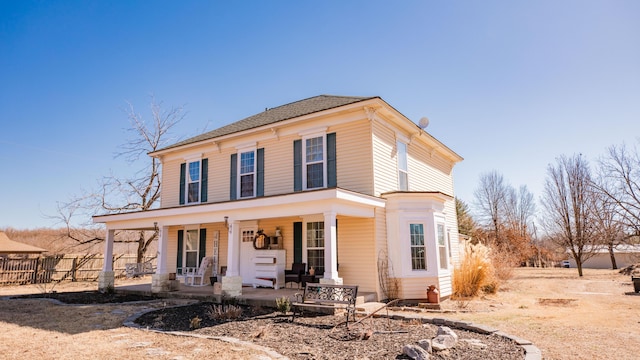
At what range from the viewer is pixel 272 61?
Result: 11547 mm

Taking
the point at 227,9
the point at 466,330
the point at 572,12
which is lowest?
the point at 466,330

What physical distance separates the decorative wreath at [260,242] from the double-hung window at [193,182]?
379 centimetres

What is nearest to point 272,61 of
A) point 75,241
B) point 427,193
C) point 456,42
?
point 456,42

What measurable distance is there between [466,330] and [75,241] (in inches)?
984

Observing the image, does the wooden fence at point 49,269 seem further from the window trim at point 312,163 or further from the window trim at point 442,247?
the window trim at point 442,247

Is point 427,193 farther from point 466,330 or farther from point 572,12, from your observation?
point 572,12

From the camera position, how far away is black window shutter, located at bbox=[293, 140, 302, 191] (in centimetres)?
1197

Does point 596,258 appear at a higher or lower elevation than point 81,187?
lower

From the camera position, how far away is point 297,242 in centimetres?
1181

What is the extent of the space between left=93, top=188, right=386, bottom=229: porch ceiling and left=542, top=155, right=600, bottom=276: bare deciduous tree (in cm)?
2172

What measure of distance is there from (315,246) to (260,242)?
6.43ft

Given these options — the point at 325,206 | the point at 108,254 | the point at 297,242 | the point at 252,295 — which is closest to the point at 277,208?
the point at 325,206

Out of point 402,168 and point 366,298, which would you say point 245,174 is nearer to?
point 402,168

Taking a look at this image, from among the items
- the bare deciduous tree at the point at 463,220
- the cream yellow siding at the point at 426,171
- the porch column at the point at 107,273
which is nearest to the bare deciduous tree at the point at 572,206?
the bare deciduous tree at the point at 463,220
